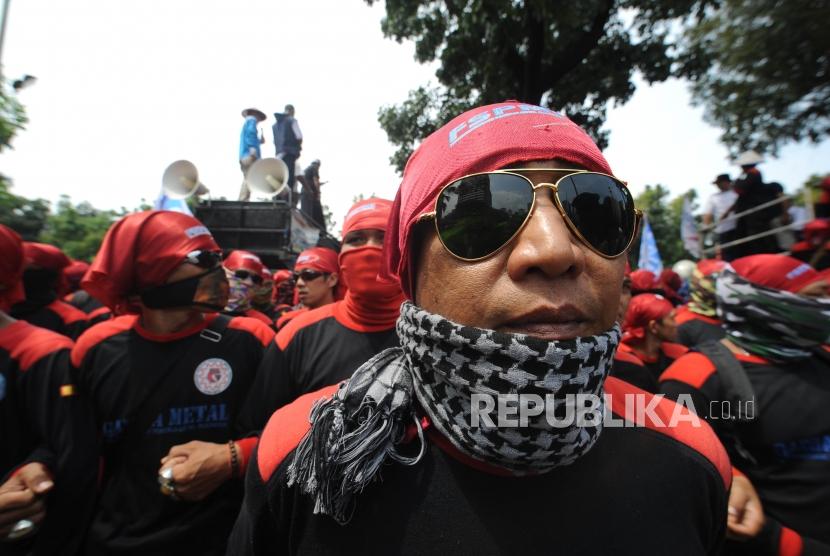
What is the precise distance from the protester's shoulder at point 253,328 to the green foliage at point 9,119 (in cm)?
3008

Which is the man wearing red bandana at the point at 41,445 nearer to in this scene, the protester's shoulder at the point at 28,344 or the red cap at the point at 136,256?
the protester's shoulder at the point at 28,344

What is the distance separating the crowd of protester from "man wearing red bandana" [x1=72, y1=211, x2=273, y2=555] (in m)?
0.01

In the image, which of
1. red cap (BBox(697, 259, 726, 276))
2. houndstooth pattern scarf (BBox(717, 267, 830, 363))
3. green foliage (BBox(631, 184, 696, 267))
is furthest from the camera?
green foliage (BBox(631, 184, 696, 267))

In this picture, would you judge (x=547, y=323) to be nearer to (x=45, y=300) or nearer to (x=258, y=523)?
(x=258, y=523)

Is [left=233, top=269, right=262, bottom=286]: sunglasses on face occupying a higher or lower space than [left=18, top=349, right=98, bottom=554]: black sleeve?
higher

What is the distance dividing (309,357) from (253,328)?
1.41 ft

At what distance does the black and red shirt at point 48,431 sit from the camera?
204 cm

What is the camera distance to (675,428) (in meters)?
1.24

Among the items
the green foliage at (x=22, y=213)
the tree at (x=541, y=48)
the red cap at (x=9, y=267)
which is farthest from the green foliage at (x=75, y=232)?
the red cap at (x=9, y=267)

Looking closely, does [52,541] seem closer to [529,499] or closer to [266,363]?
[266,363]

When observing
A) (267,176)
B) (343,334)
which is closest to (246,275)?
(343,334)

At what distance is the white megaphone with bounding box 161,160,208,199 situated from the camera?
26.9ft

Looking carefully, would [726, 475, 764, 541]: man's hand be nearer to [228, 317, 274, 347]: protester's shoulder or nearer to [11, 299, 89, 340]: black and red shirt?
[228, 317, 274, 347]: protester's shoulder

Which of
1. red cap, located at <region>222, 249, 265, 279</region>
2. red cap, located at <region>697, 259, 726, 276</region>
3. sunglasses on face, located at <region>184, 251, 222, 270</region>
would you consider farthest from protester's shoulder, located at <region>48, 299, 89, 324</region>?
red cap, located at <region>697, 259, 726, 276</region>
